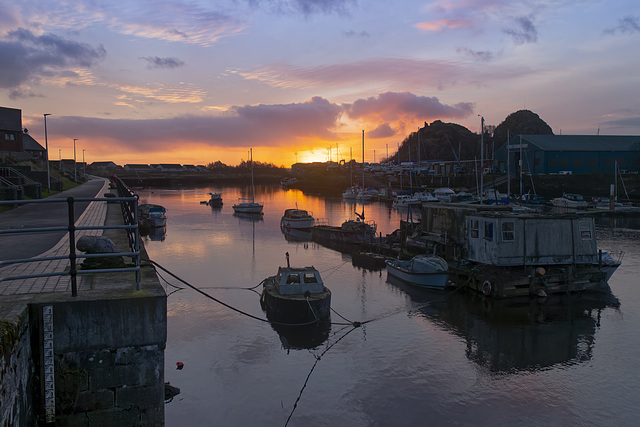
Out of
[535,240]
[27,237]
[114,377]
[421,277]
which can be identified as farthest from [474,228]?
[114,377]

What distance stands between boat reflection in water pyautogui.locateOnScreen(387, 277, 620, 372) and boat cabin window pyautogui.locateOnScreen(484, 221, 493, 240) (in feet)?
11.3

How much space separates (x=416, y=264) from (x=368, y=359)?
1187 cm

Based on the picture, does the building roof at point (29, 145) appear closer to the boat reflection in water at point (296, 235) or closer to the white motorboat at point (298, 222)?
the boat reflection in water at point (296, 235)

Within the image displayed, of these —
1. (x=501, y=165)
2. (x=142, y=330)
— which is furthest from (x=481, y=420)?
(x=501, y=165)

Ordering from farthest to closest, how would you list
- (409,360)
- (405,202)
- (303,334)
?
1. (405,202)
2. (303,334)
3. (409,360)

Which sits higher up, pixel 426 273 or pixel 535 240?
pixel 535 240

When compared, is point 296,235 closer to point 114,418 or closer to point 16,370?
point 114,418

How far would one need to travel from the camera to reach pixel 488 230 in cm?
2758

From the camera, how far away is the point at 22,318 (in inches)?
238

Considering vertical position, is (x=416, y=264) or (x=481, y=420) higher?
(x=416, y=264)

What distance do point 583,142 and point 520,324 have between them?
293 ft

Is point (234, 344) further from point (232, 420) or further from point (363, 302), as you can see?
point (363, 302)

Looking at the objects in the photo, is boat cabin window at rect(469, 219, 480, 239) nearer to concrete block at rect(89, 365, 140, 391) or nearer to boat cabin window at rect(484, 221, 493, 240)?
boat cabin window at rect(484, 221, 493, 240)

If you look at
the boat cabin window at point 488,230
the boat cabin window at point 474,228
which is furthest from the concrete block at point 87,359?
the boat cabin window at point 474,228
